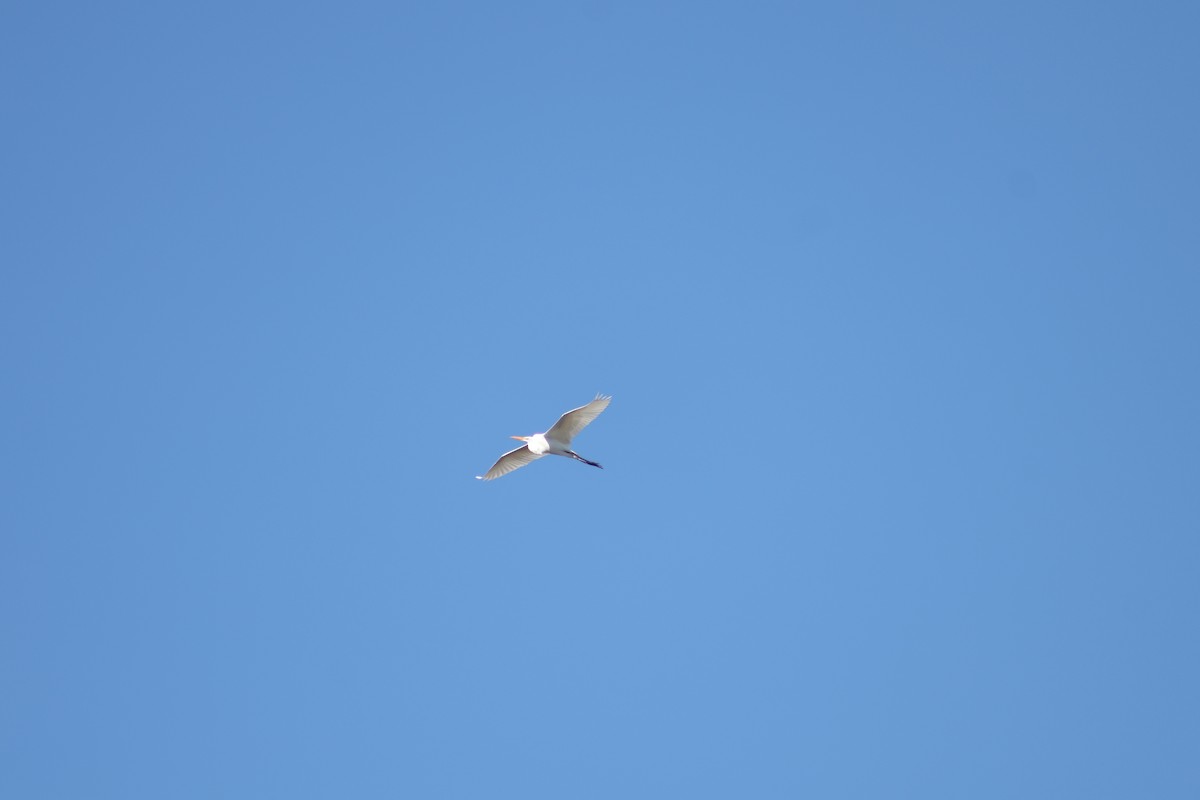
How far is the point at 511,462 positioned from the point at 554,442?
4.44ft

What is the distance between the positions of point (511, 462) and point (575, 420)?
2.33 meters

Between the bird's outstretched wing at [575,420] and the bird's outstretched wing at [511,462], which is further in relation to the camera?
the bird's outstretched wing at [511,462]

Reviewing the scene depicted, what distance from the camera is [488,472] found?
33.0m

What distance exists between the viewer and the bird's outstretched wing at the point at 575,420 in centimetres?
3080

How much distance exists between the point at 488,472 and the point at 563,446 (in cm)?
175

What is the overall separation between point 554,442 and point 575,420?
1.00 metres

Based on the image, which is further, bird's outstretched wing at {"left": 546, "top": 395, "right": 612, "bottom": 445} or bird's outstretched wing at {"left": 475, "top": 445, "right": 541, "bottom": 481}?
bird's outstretched wing at {"left": 475, "top": 445, "right": 541, "bottom": 481}

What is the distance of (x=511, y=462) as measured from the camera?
109 feet

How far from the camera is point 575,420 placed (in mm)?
31359

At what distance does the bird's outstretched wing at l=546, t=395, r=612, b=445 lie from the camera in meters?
30.8

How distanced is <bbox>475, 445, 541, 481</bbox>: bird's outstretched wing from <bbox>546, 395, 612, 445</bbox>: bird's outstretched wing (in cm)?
91

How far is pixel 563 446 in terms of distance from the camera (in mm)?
32250

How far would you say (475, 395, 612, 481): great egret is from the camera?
102ft

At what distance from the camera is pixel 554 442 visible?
105 ft
